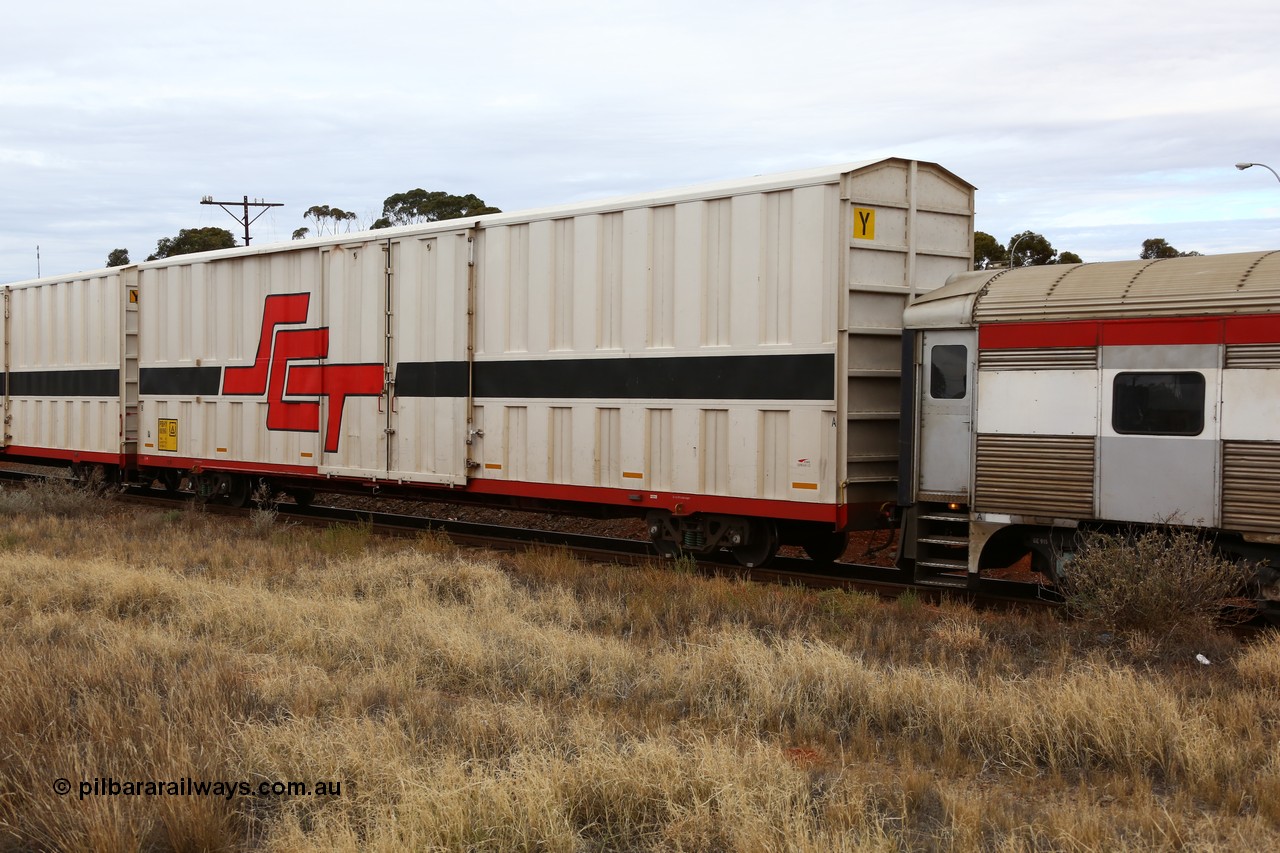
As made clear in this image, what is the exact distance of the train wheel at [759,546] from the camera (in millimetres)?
11523

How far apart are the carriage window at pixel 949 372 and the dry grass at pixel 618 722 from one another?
6.18 ft

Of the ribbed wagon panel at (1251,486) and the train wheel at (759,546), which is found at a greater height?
the ribbed wagon panel at (1251,486)

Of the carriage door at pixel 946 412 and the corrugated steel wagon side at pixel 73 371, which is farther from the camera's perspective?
the corrugated steel wagon side at pixel 73 371

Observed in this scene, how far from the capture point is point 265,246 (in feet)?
52.4

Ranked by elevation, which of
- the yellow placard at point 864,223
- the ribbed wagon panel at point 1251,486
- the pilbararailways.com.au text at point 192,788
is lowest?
the pilbararailways.com.au text at point 192,788

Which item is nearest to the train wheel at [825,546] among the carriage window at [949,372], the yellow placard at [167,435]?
the carriage window at [949,372]

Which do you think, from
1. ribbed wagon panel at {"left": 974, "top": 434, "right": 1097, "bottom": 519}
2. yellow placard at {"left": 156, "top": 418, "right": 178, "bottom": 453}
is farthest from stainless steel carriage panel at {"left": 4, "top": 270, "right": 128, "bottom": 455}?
ribbed wagon panel at {"left": 974, "top": 434, "right": 1097, "bottom": 519}

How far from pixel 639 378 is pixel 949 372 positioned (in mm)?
3258

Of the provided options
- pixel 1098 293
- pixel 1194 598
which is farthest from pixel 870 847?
pixel 1098 293

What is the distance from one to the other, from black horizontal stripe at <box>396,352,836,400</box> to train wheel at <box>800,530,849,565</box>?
200 cm

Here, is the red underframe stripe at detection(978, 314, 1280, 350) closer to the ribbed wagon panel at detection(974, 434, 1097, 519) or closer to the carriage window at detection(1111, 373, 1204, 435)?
the carriage window at detection(1111, 373, 1204, 435)

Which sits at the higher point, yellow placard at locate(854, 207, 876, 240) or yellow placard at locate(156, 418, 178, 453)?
yellow placard at locate(854, 207, 876, 240)

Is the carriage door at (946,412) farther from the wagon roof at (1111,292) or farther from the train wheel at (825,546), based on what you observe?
the train wheel at (825,546)

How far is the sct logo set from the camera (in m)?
14.9
